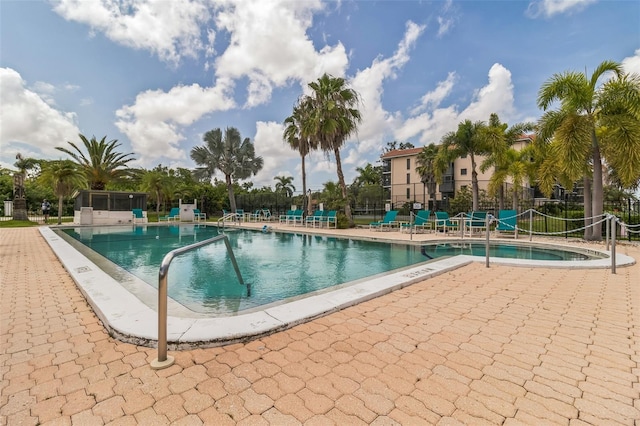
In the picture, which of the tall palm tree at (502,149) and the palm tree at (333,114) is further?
the palm tree at (333,114)

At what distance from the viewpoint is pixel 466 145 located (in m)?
17.0

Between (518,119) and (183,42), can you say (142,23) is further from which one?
(518,119)

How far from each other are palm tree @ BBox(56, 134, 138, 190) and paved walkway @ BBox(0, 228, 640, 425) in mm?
23106

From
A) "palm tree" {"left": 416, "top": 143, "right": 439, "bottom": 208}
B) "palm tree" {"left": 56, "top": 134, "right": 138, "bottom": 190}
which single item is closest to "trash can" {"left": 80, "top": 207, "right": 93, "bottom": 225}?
"palm tree" {"left": 56, "top": 134, "right": 138, "bottom": 190}

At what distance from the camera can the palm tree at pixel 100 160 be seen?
839 inches

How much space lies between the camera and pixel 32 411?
5.44ft

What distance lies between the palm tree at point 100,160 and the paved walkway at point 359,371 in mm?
23106

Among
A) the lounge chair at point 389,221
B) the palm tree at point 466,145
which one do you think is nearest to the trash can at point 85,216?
the lounge chair at point 389,221

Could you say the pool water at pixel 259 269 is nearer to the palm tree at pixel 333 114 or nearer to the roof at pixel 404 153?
the palm tree at pixel 333 114

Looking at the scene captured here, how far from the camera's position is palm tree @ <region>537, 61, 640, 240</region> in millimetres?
8555

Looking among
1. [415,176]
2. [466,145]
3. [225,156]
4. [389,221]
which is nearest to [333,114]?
[389,221]

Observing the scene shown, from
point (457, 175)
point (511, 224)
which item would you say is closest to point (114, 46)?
point (511, 224)

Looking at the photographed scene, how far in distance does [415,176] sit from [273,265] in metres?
35.2

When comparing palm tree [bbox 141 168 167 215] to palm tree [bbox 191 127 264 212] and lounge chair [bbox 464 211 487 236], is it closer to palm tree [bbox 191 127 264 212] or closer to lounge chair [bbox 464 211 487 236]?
palm tree [bbox 191 127 264 212]
